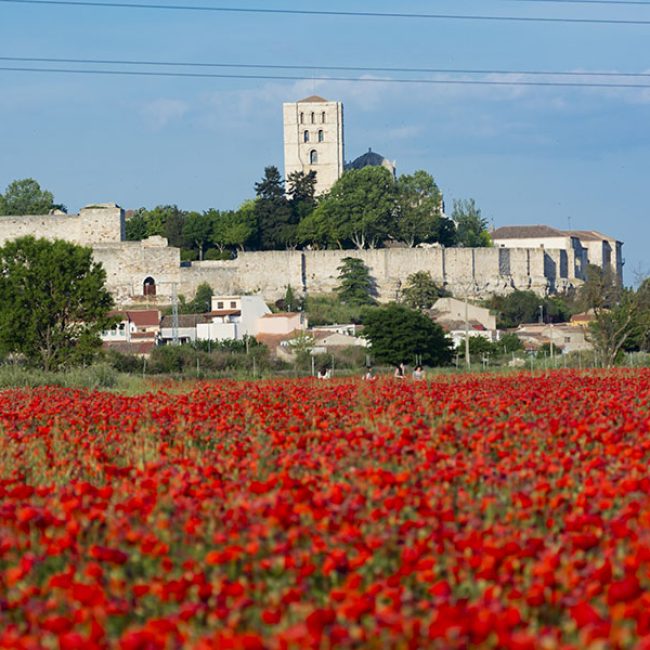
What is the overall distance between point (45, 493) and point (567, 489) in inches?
99.8

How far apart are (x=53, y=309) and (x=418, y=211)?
5488 centimetres

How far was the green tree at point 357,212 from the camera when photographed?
8288 cm

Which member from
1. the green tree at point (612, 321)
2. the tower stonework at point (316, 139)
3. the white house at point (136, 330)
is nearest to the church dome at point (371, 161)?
the tower stonework at point (316, 139)

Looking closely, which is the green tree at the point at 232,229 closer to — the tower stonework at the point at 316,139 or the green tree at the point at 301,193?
the green tree at the point at 301,193

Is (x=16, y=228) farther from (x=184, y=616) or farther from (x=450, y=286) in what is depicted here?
(x=184, y=616)

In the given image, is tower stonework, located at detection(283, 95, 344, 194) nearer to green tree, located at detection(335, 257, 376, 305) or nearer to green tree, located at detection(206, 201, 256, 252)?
green tree, located at detection(206, 201, 256, 252)

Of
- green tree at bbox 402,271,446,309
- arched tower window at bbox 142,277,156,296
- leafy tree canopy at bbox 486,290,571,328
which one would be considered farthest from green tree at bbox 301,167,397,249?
arched tower window at bbox 142,277,156,296

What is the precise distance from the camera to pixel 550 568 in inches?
196

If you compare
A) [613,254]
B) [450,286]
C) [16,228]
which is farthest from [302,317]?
[613,254]

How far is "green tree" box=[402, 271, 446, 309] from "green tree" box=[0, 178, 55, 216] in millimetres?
28766

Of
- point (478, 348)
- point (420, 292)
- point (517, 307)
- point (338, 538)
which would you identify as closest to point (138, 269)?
point (420, 292)

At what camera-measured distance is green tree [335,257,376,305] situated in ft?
254

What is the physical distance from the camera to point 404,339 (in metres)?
49.7

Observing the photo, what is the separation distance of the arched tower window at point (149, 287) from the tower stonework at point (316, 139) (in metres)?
25.6
